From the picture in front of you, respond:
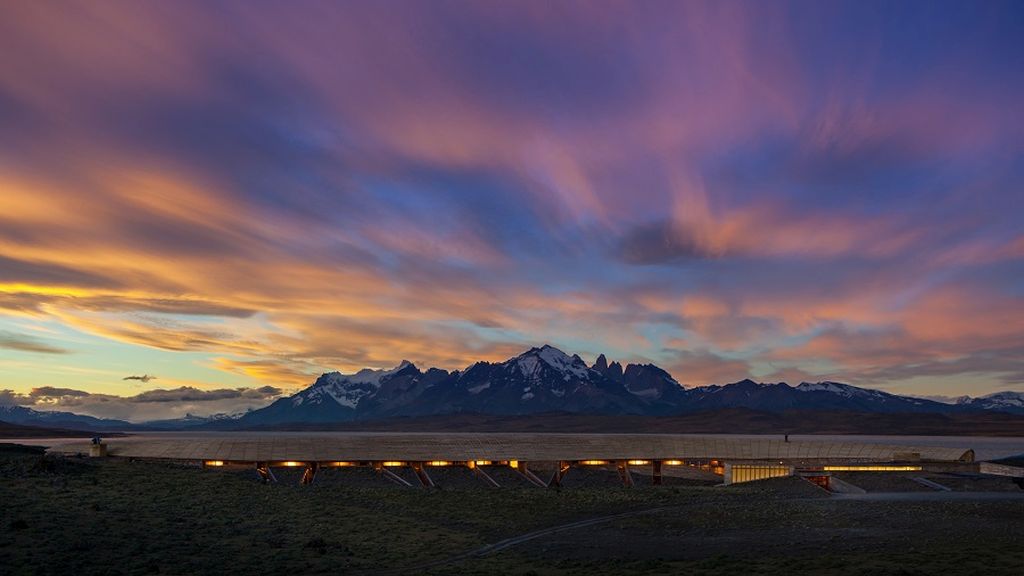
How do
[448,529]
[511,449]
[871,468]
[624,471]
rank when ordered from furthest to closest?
[511,449], [624,471], [871,468], [448,529]

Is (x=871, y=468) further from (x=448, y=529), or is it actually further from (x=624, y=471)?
(x=448, y=529)

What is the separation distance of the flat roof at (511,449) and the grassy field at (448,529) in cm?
2173

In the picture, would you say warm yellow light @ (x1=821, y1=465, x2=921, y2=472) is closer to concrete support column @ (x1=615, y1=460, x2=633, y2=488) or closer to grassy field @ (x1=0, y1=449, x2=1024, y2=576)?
grassy field @ (x1=0, y1=449, x2=1024, y2=576)

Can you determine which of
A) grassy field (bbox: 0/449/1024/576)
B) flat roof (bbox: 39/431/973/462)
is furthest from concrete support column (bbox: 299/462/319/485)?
grassy field (bbox: 0/449/1024/576)

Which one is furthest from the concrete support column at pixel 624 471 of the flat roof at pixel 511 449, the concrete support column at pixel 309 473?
the concrete support column at pixel 309 473

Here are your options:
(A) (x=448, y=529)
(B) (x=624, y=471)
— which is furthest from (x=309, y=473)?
(A) (x=448, y=529)

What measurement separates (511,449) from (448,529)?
49.0 meters

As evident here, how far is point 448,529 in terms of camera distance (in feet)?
163

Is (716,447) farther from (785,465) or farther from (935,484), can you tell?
(935,484)

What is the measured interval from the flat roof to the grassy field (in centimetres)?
2173

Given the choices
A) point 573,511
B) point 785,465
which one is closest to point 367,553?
point 573,511

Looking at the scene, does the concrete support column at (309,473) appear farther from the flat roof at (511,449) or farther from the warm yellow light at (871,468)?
the warm yellow light at (871,468)

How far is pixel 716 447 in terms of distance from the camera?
332 feet

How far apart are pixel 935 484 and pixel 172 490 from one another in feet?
230
